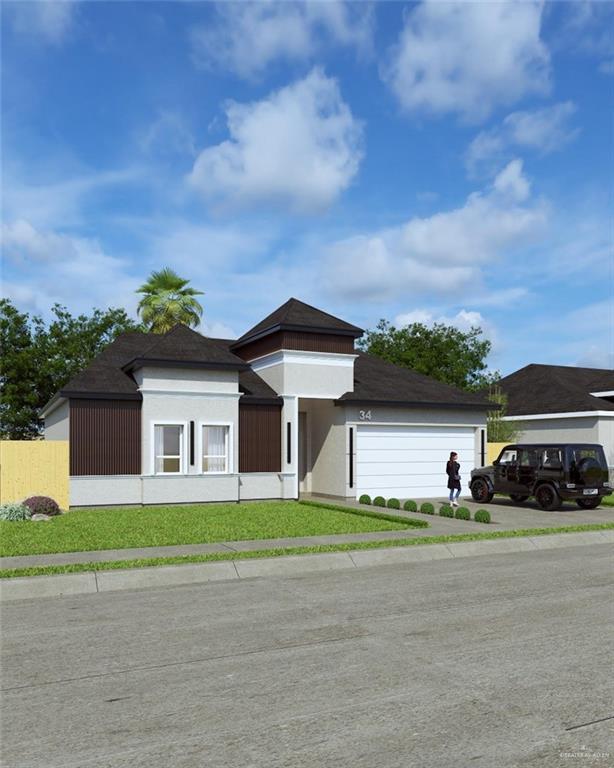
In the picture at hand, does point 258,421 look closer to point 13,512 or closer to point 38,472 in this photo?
point 38,472

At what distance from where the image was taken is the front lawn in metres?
13.3

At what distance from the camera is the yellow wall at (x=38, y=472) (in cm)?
1988

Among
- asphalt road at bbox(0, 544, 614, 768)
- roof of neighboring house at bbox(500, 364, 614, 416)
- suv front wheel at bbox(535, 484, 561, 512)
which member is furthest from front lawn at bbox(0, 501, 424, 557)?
roof of neighboring house at bbox(500, 364, 614, 416)

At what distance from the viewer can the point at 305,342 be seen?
23.7 m

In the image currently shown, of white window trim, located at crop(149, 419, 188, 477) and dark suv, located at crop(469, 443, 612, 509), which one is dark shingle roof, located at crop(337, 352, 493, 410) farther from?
white window trim, located at crop(149, 419, 188, 477)

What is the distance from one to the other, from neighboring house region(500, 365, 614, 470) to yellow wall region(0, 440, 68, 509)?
24735 mm

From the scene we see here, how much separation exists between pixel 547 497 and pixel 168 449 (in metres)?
11.5

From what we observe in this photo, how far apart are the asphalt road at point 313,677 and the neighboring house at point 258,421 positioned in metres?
11.4

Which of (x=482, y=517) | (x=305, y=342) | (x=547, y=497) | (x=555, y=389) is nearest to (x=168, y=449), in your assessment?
(x=305, y=342)

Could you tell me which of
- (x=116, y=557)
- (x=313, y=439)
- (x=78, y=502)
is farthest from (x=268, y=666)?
(x=313, y=439)

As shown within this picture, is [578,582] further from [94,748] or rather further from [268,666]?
[94,748]

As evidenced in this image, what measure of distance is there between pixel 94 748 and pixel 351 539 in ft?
30.2

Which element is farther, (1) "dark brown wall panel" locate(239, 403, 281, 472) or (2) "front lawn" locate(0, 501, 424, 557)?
(1) "dark brown wall panel" locate(239, 403, 281, 472)

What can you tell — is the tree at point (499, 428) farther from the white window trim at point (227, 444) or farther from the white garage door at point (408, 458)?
the white window trim at point (227, 444)
